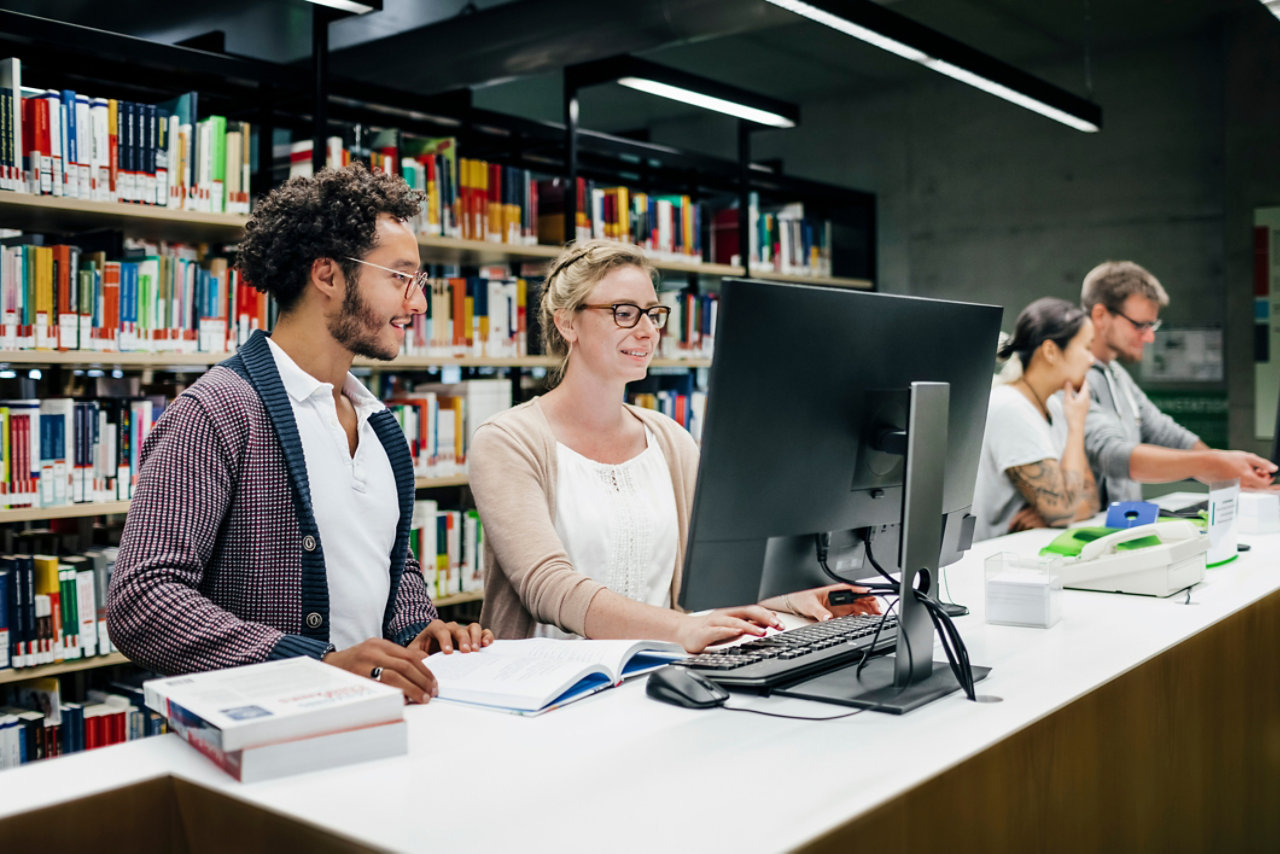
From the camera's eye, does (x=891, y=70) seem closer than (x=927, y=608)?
No

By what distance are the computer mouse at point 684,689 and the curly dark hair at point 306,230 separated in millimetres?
853

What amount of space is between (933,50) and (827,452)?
9.61 feet

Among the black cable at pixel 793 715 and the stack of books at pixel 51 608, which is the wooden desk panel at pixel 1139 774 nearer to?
the black cable at pixel 793 715

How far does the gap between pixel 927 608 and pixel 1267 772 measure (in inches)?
41.8

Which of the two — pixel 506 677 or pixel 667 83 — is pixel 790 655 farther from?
pixel 667 83

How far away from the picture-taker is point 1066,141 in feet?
20.8

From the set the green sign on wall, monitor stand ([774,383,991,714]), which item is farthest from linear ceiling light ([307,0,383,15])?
the green sign on wall

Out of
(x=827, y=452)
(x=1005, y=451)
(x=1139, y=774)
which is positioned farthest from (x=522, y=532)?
(x=1005, y=451)

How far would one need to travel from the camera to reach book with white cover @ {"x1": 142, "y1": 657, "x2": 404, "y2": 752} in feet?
3.48

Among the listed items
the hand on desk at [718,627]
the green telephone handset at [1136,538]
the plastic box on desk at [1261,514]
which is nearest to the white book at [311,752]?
the hand on desk at [718,627]

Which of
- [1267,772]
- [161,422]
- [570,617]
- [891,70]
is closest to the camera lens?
[161,422]

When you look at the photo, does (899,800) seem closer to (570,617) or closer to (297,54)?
(570,617)

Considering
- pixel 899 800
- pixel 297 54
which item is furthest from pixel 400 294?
pixel 297 54

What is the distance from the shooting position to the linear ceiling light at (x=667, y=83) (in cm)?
413
